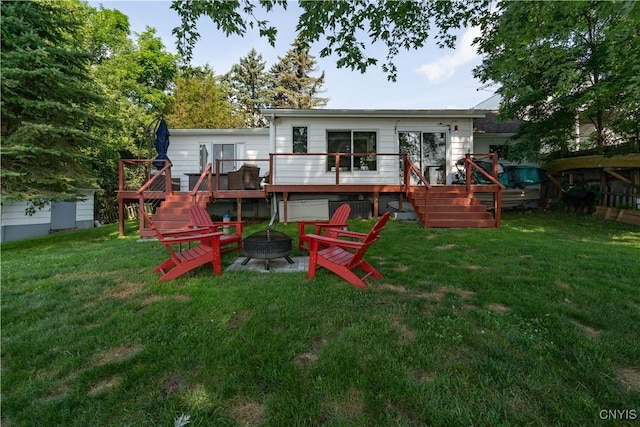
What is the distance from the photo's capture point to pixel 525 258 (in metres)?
4.79

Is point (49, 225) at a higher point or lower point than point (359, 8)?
lower

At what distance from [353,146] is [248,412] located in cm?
974

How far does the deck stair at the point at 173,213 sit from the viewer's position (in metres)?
7.38

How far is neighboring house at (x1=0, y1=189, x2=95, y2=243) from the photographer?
37.3ft

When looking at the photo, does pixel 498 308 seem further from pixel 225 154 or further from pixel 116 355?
pixel 225 154

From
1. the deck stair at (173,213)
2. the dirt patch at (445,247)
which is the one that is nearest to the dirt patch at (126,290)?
the deck stair at (173,213)

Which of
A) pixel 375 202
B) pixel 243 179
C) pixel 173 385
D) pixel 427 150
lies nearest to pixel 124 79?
pixel 243 179

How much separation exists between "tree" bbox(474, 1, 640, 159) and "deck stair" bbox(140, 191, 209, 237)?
6.85 meters

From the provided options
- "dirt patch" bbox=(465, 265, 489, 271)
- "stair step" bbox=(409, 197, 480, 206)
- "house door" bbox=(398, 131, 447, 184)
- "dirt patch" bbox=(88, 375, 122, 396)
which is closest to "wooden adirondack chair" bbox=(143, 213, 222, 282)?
"dirt patch" bbox=(88, 375, 122, 396)

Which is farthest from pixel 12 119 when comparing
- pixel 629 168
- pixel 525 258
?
pixel 629 168

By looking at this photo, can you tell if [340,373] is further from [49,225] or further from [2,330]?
[49,225]

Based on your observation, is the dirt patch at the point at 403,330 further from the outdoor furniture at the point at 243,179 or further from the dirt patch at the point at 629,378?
the outdoor furniture at the point at 243,179

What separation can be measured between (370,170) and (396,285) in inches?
287

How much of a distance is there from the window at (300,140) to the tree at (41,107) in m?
5.79
